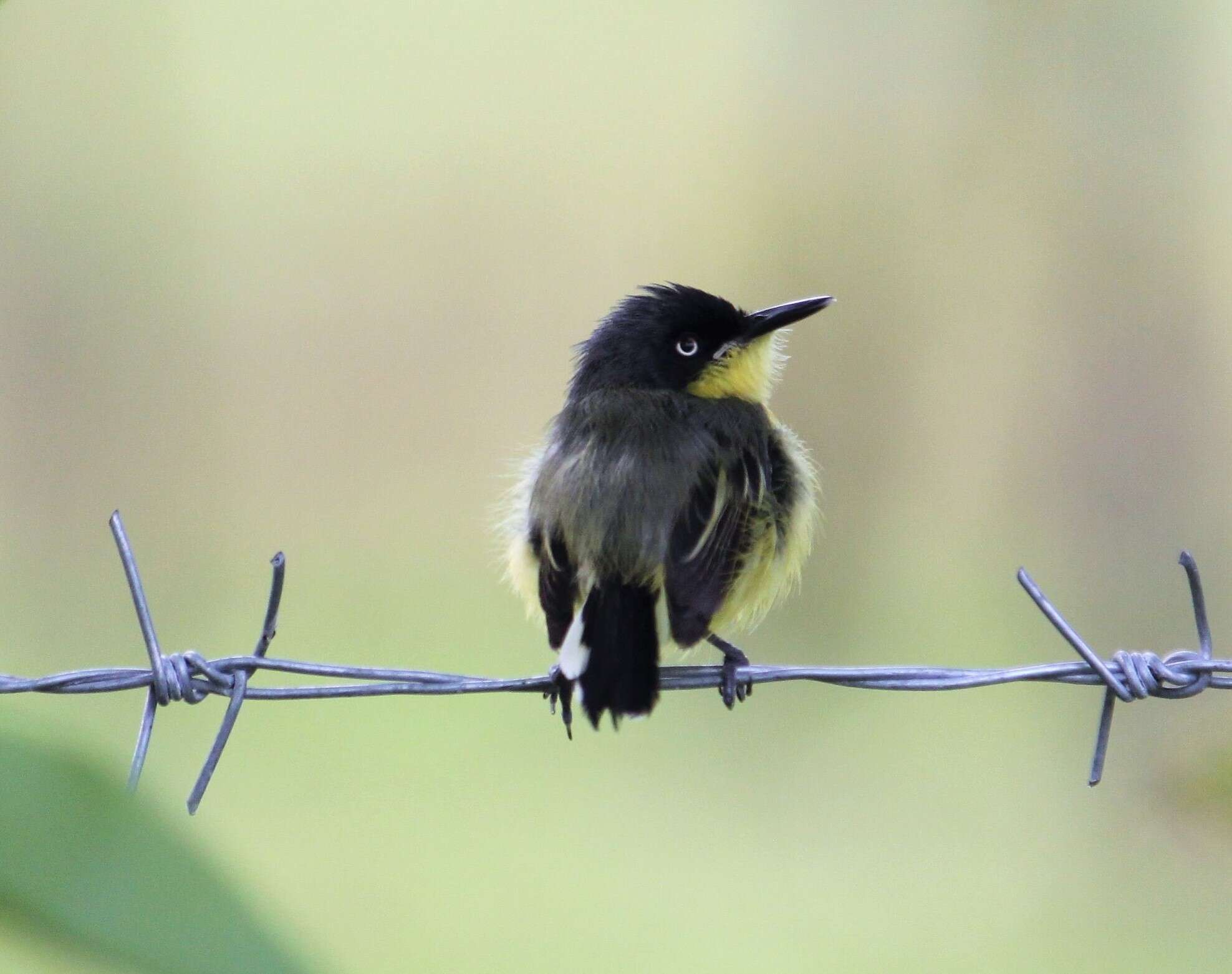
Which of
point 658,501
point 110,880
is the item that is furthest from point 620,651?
point 110,880

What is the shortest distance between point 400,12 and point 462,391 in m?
3.99

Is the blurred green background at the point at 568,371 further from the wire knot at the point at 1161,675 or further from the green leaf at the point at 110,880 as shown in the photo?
the green leaf at the point at 110,880

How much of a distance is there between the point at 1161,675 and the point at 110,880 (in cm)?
244

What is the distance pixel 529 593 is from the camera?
392 centimetres

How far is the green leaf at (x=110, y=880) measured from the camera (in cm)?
57

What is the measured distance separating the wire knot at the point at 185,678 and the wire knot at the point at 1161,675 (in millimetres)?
1845

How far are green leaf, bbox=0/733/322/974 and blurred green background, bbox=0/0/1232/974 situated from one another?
6305 millimetres

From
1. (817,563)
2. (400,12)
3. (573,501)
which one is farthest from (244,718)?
(400,12)

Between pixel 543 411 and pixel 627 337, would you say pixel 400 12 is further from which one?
pixel 627 337

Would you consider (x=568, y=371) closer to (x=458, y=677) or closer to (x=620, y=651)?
(x=620, y=651)

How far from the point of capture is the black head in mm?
4367

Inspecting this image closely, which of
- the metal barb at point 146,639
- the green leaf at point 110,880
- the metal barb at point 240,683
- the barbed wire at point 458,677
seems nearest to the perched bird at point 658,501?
the barbed wire at point 458,677

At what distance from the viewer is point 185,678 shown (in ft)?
8.29

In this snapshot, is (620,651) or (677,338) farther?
(677,338)
